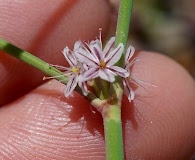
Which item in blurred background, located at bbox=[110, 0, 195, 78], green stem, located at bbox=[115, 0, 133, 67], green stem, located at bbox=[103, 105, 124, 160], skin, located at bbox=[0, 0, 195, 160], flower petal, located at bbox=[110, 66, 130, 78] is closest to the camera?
green stem, located at bbox=[103, 105, 124, 160]

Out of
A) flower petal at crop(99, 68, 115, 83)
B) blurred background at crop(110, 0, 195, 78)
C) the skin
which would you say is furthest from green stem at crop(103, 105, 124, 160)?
blurred background at crop(110, 0, 195, 78)

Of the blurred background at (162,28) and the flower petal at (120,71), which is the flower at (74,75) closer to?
the flower petal at (120,71)

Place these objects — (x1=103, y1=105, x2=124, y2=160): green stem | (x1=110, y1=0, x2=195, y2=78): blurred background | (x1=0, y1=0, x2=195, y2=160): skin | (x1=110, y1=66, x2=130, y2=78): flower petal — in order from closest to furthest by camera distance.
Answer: (x1=103, y1=105, x2=124, y2=160): green stem
(x1=110, y1=66, x2=130, y2=78): flower petal
(x1=0, y1=0, x2=195, y2=160): skin
(x1=110, y1=0, x2=195, y2=78): blurred background

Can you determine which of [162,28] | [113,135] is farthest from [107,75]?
[162,28]

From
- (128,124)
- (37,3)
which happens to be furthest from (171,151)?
(37,3)

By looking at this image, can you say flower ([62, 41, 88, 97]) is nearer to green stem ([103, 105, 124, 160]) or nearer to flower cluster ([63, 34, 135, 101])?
flower cluster ([63, 34, 135, 101])

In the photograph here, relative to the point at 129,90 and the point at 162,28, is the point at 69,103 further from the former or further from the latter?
the point at 162,28

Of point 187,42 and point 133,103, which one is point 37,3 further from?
point 187,42
